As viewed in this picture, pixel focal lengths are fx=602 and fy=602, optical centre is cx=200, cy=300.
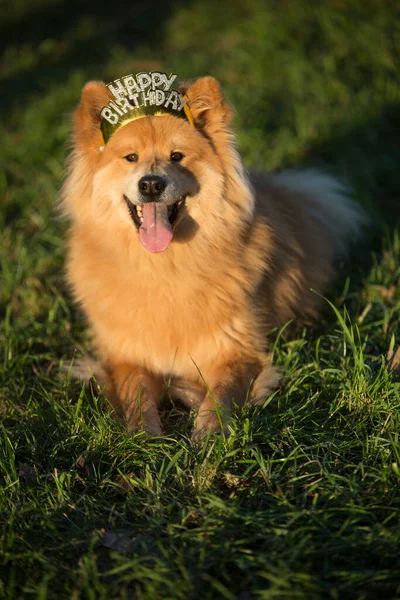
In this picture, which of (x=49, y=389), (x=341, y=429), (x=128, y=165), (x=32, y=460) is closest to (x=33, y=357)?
(x=49, y=389)

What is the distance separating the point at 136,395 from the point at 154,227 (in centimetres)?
81

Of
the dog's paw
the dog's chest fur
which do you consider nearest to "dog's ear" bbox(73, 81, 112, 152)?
the dog's chest fur

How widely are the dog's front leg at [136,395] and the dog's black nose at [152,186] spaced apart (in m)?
0.88

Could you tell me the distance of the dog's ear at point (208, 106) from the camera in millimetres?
2903

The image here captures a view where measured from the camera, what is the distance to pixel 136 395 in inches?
113

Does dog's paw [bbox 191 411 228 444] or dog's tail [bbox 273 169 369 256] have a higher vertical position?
dog's tail [bbox 273 169 369 256]

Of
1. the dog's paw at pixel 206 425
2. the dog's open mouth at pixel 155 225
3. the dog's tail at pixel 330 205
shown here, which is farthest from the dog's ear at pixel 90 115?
the dog's tail at pixel 330 205

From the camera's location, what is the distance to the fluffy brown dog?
2.88 metres

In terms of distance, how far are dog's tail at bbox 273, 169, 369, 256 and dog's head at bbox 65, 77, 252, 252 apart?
1.20m

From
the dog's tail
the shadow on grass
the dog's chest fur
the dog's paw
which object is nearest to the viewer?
the dog's paw

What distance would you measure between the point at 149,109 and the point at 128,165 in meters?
0.28

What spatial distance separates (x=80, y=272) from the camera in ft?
10.4

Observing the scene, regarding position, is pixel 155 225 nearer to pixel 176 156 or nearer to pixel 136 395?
pixel 176 156

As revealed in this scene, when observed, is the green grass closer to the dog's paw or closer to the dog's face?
the dog's paw
